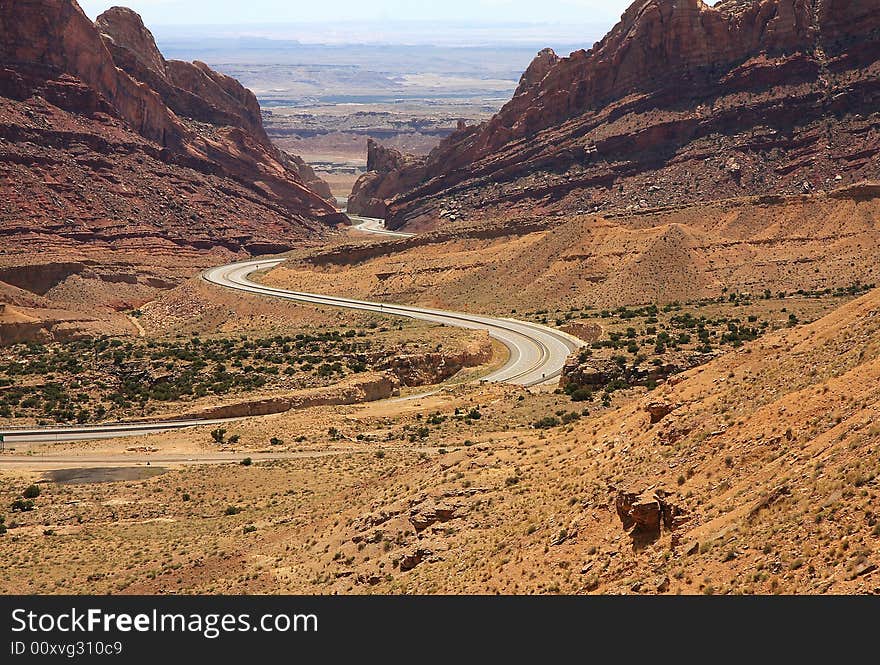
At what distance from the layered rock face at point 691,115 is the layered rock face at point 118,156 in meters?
19.8

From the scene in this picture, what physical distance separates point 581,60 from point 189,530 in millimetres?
107977

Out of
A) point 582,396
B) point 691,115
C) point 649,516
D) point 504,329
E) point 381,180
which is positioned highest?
point 691,115

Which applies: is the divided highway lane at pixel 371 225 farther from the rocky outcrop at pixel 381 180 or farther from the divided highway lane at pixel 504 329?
the divided highway lane at pixel 504 329

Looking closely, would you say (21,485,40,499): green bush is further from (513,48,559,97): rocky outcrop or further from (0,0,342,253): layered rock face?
(513,48,559,97): rocky outcrop

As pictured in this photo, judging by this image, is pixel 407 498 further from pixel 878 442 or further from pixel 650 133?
pixel 650 133

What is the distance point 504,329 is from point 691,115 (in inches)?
2137

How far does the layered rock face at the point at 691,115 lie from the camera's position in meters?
115

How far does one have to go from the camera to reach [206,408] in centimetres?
5756

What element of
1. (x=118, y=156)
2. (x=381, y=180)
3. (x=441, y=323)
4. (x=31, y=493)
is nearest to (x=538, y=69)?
(x=381, y=180)

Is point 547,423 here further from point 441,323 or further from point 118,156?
point 118,156

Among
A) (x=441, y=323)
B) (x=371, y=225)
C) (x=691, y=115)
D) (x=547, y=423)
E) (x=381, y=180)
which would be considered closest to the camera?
(x=547, y=423)

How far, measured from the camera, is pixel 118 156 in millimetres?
123188

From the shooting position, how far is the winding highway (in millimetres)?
54312

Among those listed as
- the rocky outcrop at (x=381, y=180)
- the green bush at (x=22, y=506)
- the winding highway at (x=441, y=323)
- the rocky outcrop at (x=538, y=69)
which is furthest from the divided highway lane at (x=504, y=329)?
the rocky outcrop at (x=538, y=69)
